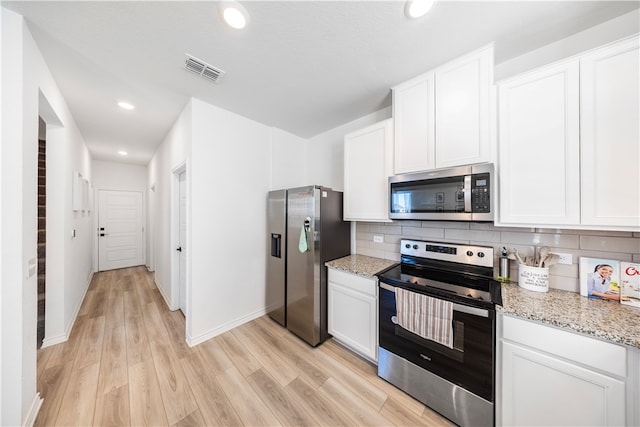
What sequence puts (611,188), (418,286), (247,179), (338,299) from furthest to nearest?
(247,179), (338,299), (418,286), (611,188)

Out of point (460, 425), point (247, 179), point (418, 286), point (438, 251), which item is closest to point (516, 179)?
point (438, 251)

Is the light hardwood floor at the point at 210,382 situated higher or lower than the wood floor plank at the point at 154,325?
lower

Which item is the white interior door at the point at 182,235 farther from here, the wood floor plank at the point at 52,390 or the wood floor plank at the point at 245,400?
the wood floor plank at the point at 245,400

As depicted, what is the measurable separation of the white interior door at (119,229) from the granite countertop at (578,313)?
22.8ft

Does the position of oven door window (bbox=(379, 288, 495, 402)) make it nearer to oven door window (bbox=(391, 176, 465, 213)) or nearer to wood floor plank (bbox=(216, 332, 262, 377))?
oven door window (bbox=(391, 176, 465, 213))

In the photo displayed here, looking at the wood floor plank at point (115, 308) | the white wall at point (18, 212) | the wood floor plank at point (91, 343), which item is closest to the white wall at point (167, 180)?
the wood floor plank at point (115, 308)

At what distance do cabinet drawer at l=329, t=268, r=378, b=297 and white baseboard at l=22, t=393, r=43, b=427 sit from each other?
2.23 metres

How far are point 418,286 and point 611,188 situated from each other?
1170 mm

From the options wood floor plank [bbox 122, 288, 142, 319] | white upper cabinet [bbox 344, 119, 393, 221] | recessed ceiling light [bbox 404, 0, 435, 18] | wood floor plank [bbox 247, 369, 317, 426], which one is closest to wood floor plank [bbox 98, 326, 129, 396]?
wood floor plank [bbox 122, 288, 142, 319]

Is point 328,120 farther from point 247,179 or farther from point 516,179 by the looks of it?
point 516,179

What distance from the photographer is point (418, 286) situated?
1543mm

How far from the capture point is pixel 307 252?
229 centimetres

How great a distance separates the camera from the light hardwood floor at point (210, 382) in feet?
4.82

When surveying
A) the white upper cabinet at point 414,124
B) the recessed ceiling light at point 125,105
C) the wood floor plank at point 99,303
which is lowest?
the wood floor plank at point 99,303
